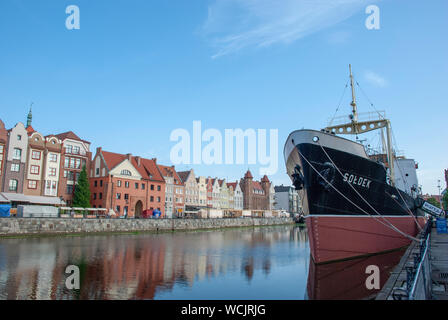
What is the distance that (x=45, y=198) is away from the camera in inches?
1991

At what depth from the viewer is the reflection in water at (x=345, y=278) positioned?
1255 centimetres

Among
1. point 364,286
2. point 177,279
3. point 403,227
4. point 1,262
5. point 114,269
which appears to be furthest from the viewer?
point 403,227

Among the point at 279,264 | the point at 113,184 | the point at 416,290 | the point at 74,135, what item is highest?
the point at 74,135

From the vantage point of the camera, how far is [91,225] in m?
43.7

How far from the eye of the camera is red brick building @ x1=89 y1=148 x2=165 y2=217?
2291 inches

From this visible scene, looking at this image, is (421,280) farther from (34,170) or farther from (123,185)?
(123,185)

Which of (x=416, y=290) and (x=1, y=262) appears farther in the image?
(x=1, y=262)

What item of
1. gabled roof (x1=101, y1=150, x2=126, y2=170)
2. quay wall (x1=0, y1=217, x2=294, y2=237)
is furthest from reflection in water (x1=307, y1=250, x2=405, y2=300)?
gabled roof (x1=101, y1=150, x2=126, y2=170)

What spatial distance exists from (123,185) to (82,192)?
8001mm

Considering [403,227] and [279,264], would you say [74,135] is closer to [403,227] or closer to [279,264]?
[279,264]
